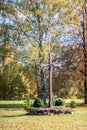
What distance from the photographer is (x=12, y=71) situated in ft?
90.9

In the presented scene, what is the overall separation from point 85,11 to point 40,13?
27.2 ft

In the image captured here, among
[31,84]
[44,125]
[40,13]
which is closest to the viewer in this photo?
[44,125]

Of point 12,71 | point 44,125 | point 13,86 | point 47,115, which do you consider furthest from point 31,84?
point 44,125

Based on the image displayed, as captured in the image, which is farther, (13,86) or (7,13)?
(13,86)

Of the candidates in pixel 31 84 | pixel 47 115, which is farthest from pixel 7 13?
pixel 31 84

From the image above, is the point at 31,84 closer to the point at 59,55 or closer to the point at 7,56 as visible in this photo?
the point at 59,55

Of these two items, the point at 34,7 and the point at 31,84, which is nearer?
the point at 34,7

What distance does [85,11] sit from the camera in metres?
32.9

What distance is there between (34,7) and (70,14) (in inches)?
108

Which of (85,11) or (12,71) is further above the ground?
(85,11)

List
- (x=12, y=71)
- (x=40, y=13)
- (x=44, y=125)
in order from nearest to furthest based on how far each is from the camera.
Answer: (x=44, y=125) < (x=40, y=13) < (x=12, y=71)

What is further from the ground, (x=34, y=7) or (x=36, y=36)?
(x=34, y=7)

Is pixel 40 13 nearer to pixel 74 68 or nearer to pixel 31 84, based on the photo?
pixel 74 68

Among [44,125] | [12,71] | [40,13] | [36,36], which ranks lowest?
[44,125]
